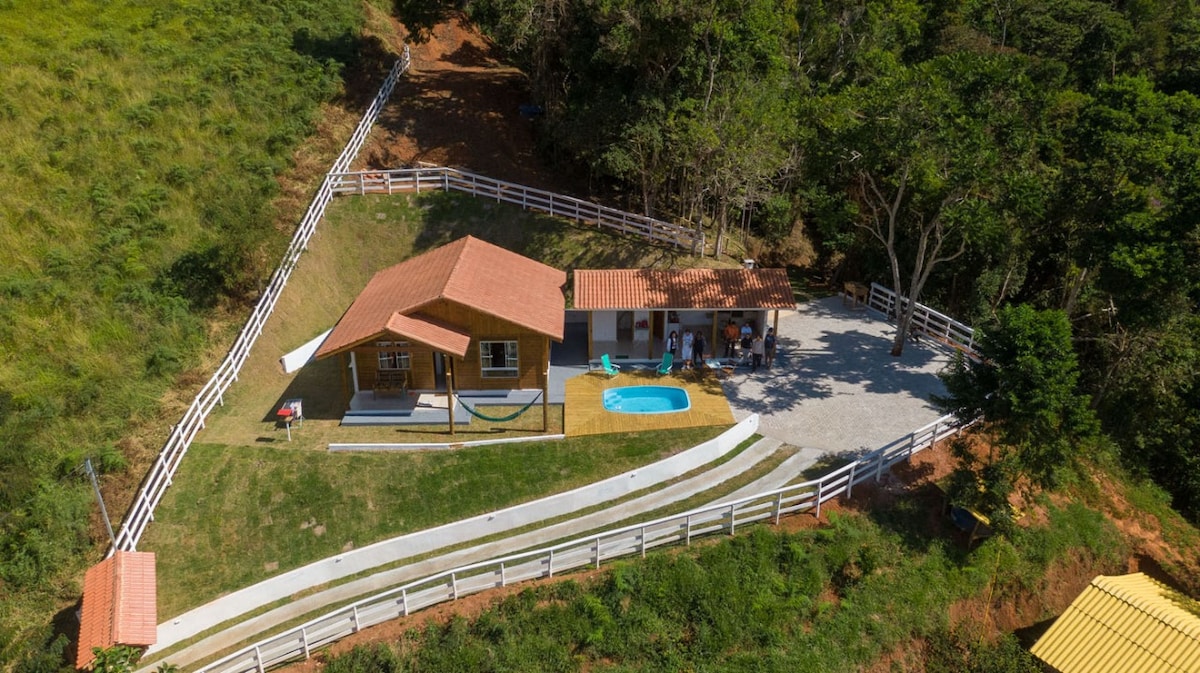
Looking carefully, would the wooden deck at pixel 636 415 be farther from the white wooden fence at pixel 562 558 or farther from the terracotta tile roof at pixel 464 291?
the white wooden fence at pixel 562 558

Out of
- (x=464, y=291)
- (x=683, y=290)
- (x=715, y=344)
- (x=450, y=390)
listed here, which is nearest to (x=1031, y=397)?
(x=715, y=344)

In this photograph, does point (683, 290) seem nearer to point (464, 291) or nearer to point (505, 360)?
point (505, 360)

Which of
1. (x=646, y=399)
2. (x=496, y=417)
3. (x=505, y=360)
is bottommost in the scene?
(x=496, y=417)

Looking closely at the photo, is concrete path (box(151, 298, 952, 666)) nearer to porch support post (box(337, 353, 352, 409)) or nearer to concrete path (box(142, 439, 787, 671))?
concrete path (box(142, 439, 787, 671))

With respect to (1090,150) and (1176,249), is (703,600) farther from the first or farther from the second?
(1090,150)

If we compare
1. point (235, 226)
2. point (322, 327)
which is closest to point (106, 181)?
point (235, 226)

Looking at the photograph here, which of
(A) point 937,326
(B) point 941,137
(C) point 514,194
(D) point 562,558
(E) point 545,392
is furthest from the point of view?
(C) point 514,194
